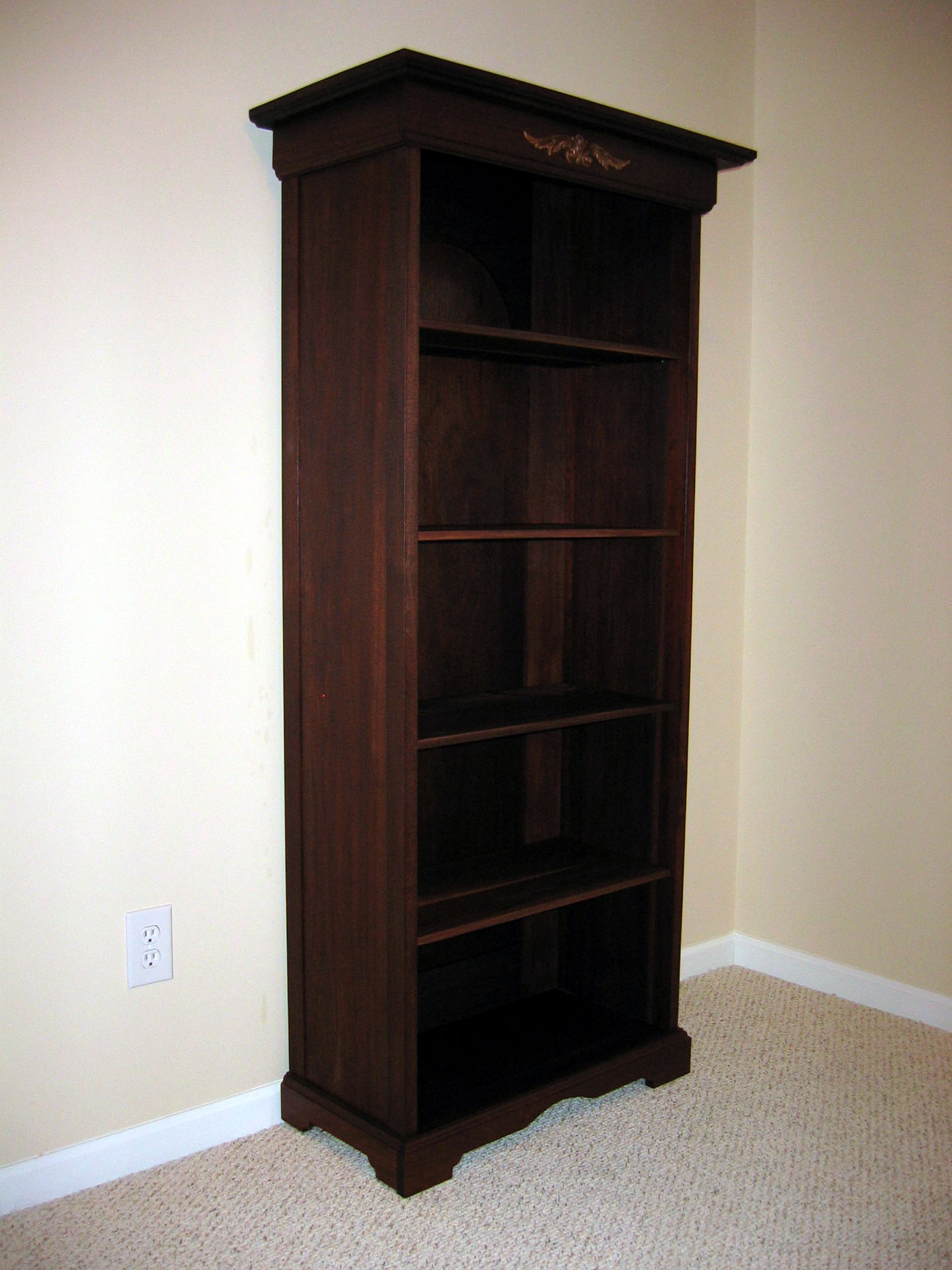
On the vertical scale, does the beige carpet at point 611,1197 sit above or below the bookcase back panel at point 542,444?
below

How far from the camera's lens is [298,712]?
6.18 feet

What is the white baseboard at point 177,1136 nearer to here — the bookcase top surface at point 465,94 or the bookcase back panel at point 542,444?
the bookcase back panel at point 542,444

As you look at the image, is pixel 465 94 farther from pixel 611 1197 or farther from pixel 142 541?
pixel 611 1197

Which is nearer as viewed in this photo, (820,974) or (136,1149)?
(136,1149)

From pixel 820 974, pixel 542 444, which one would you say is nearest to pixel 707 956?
pixel 820 974

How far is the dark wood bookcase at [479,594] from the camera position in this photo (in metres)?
1.69

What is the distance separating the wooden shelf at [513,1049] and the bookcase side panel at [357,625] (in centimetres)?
14

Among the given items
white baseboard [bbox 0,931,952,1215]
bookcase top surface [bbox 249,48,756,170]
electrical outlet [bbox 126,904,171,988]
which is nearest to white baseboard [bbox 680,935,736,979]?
white baseboard [bbox 0,931,952,1215]

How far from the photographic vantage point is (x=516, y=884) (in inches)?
79.0

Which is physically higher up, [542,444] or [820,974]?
[542,444]

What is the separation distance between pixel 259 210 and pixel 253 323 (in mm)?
180

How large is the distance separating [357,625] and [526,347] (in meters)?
0.57

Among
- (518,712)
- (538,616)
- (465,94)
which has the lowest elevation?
(518,712)

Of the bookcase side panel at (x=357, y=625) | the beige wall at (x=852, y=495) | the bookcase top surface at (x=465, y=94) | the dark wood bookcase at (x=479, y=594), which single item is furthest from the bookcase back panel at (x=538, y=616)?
the bookcase top surface at (x=465, y=94)
